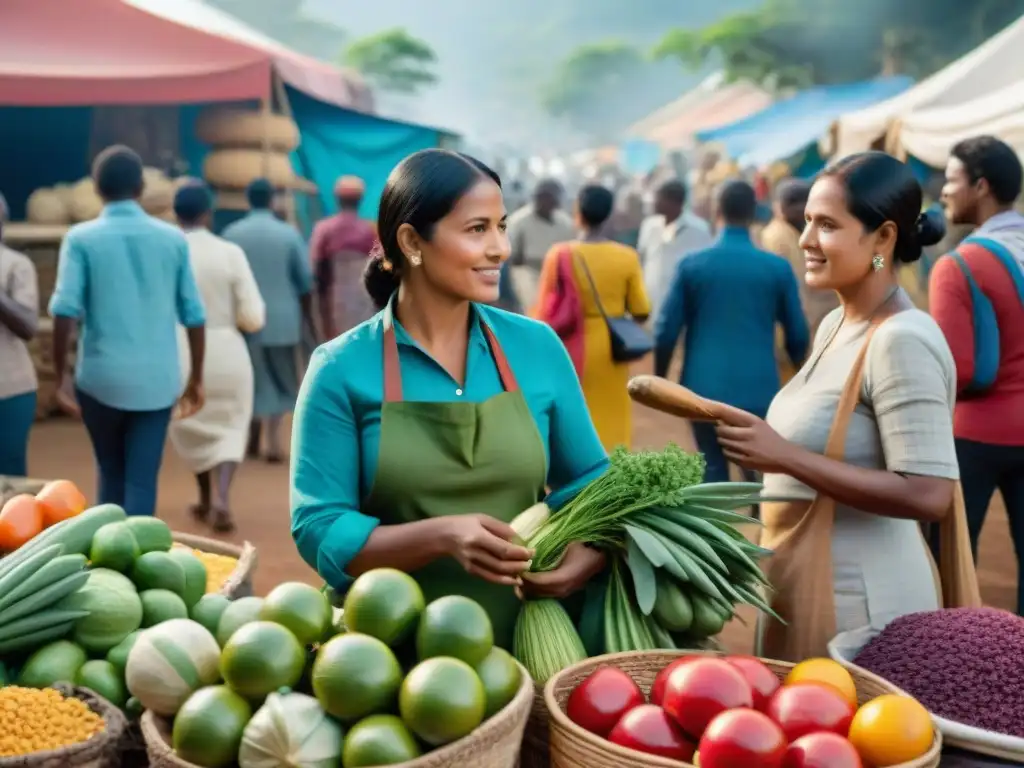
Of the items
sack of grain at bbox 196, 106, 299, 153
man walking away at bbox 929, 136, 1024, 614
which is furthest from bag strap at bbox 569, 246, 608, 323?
sack of grain at bbox 196, 106, 299, 153

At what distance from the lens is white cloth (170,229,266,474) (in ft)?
23.4

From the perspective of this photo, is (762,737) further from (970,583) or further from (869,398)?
(970,583)

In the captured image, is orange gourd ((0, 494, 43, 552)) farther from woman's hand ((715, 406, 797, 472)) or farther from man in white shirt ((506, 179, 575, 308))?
man in white shirt ((506, 179, 575, 308))

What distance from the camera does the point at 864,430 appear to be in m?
2.72

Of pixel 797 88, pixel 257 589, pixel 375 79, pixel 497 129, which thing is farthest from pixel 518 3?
pixel 257 589

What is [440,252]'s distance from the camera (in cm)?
241

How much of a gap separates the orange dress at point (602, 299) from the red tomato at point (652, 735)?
4.58 metres

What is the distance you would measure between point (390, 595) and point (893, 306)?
1415 millimetres

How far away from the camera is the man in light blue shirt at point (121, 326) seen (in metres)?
5.63

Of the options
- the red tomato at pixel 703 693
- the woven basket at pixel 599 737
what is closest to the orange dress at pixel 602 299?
the woven basket at pixel 599 737

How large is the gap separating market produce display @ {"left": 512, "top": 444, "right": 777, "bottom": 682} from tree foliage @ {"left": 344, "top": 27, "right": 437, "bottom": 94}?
217 feet

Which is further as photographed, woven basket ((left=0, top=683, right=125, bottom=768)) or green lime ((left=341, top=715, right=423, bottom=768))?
woven basket ((left=0, top=683, right=125, bottom=768))

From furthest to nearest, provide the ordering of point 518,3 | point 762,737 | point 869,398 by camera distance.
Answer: point 518,3 < point 869,398 < point 762,737

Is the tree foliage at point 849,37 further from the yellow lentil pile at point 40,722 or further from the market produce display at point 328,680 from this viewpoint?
the yellow lentil pile at point 40,722
